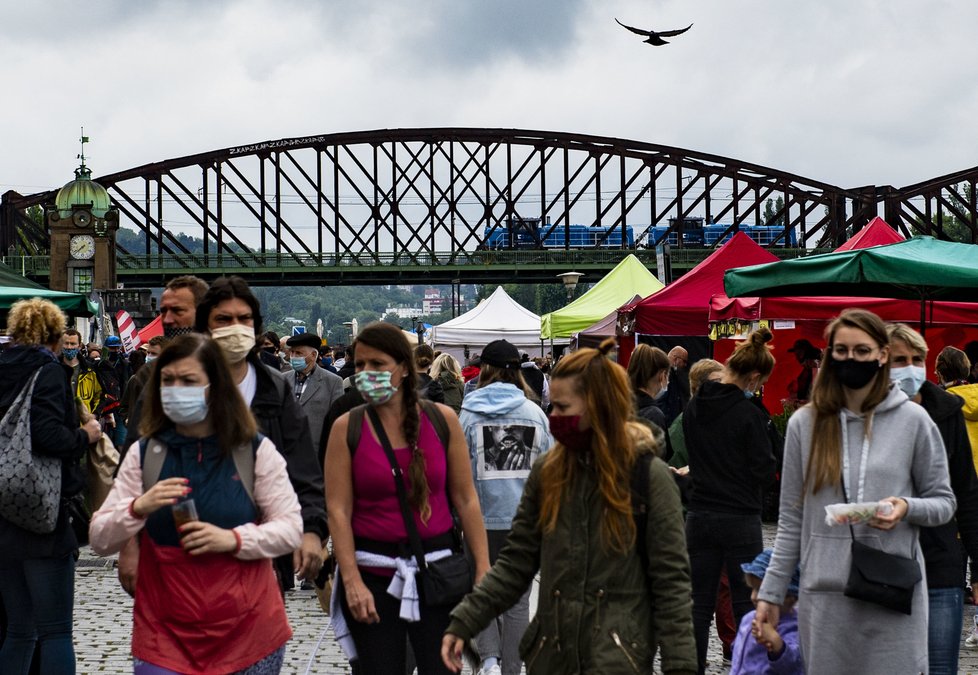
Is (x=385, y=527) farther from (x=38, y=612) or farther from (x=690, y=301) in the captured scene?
(x=690, y=301)

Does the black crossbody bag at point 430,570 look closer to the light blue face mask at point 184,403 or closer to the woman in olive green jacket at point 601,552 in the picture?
the woman in olive green jacket at point 601,552

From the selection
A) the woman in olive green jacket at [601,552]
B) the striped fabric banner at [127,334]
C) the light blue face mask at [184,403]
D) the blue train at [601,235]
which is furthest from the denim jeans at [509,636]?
the blue train at [601,235]

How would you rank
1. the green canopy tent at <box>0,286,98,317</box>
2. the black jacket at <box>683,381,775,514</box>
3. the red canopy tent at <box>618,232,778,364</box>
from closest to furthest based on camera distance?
A: 1. the black jacket at <box>683,381,775,514</box>
2. the green canopy tent at <box>0,286,98,317</box>
3. the red canopy tent at <box>618,232,778,364</box>

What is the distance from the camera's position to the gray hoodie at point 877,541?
15.1 ft

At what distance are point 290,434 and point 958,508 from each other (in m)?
2.55

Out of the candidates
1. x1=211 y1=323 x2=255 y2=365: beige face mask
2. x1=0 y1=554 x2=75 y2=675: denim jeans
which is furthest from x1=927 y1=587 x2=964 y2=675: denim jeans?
x1=0 y1=554 x2=75 y2=675: denim jeans

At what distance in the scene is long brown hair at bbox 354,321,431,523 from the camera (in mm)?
5117

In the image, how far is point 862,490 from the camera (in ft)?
15.2

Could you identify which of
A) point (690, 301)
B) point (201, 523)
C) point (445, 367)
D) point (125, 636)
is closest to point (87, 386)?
point (445, 367)

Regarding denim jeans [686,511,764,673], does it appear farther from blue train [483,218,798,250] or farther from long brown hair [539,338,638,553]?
blue train [483,218,798,250]

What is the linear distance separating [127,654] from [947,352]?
5174mm

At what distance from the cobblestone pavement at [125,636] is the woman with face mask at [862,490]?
10.1 feet

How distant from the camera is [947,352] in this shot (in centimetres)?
845

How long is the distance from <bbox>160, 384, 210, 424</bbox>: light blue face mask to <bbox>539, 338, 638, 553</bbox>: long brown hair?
1.09 meters
